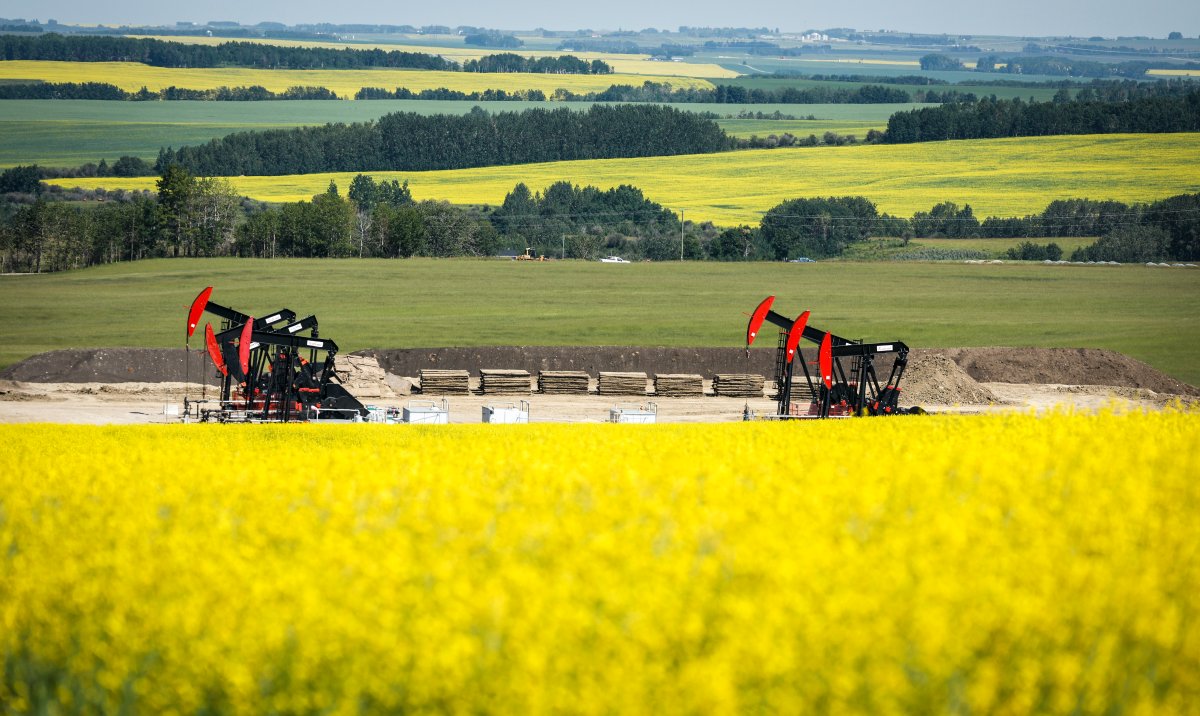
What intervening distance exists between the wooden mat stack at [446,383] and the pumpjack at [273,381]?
1165cm

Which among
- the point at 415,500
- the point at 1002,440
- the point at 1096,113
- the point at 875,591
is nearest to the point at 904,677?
the point at 875,591

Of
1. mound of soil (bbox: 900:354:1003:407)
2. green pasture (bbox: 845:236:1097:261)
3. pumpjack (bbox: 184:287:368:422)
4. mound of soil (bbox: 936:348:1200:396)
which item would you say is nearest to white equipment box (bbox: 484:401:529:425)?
pumpjack (bbox: 184:287:368:422)

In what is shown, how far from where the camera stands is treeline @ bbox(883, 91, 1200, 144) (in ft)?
602

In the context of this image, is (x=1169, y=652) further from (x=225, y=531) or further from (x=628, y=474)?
(x=225, y=531)

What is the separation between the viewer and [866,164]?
180 metres

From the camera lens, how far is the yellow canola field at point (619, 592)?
1060cm

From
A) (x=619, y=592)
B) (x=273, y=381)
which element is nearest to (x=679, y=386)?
(x=273, y=381)

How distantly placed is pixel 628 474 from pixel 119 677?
7.59 meters

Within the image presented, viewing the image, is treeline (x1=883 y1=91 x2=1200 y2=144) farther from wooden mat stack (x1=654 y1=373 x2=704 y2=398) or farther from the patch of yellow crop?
wooden mat stack (x1=654 y1=373 x2=704 y2=398)

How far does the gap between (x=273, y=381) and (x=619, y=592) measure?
38.9 metres

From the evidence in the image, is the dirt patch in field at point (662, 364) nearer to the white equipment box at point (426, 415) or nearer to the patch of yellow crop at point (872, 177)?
the white equipment box at point (426, 415)

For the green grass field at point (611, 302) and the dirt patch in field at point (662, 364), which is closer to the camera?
the dirt patch in field at point (662, 364)

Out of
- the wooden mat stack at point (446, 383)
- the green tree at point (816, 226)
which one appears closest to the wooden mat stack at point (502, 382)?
the wooden mat stack at point (446, 383)

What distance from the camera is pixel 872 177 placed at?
17100 centimetres
